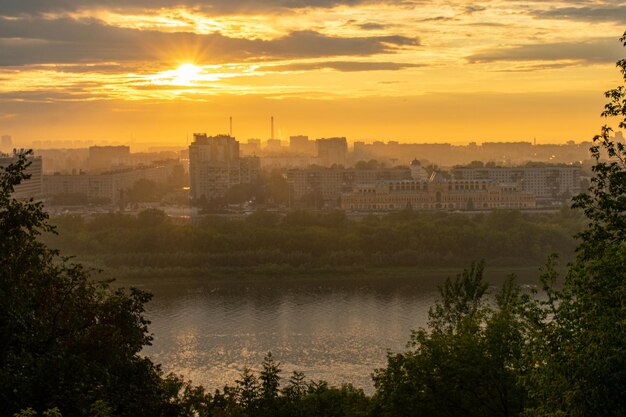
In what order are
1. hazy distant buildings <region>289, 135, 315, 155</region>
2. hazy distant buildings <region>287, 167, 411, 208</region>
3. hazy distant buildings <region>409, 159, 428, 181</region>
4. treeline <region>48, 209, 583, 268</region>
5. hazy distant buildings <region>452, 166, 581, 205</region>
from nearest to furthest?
treeline <region>48, 209, 583, 268</region> → hazy distant buildings <region>287, 167, 411, 208</region> → hazy distant buildings <region>452, 166, 581, 205</region> → hazy distant buildings <region>409, 159, 428, 181</region> → hazy distant buildings <region>289, 135, 315, 155</region>

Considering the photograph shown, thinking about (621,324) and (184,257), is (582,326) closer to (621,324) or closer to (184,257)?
(621,324)

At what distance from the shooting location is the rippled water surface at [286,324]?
11.0m

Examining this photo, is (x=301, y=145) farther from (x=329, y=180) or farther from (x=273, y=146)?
(x=329, y=180)

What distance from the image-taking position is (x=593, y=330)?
3766 millimetres

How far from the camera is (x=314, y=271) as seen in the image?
1981 cm

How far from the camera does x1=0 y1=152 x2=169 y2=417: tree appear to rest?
4168 millimetres

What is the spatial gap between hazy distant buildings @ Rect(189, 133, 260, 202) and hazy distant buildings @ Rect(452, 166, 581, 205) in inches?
367

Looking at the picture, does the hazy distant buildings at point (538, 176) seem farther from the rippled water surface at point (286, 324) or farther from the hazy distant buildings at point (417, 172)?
the rippled water surface at point (286, 324)

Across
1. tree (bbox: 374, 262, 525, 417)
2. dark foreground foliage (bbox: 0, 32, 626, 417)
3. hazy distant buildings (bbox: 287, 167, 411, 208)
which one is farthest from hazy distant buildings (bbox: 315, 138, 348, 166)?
tree (bbox: 374, 262, 525, 417)

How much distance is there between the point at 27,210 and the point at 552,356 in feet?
9.36

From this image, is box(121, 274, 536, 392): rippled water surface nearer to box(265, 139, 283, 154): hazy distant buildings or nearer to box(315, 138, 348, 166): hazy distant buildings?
box(315, 138, 348, 166): hazy distant buildings

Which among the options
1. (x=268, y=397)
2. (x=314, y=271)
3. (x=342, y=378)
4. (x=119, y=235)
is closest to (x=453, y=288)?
(x=342, y=378)

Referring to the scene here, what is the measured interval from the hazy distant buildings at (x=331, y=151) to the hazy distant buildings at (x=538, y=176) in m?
20.6

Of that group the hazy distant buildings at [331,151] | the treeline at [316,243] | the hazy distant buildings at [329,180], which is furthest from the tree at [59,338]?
the hazy distant buildings at [331,151]
